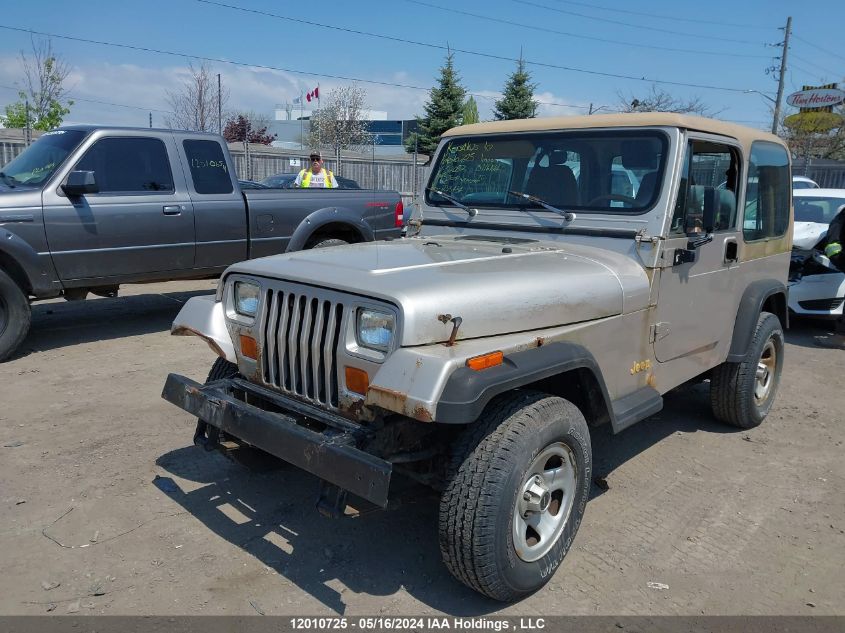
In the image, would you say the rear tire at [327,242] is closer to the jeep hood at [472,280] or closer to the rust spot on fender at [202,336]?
the jeep hood at [472,280]

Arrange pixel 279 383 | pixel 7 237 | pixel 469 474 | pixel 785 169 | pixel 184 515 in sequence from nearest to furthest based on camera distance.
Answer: pixel 469 474
pixel 279 383
pixel 184 515
pixel 785 169
pixel 7 237

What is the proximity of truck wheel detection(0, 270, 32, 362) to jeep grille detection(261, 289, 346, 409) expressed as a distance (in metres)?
4.18

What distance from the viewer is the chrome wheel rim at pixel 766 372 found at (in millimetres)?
5171

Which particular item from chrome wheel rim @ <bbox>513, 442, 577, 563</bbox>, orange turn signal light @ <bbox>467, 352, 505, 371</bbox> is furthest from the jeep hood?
Result: chrome wheel rim @ <bbox>513, 442, 577, 563</bbox>

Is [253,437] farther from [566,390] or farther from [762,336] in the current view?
[762,336]

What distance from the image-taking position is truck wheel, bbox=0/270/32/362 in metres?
6.23

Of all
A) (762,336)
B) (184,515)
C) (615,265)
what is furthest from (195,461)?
(762,336)

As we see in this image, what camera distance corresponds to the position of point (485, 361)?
2715 mm

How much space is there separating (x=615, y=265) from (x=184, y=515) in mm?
2640

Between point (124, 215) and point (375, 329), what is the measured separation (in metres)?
4.96

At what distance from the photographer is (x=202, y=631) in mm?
2775

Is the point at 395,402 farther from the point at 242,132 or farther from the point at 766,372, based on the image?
the point at 242,132

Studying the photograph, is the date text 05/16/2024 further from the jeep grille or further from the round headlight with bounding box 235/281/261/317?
the round headlight with bounding box 235/281/261/317

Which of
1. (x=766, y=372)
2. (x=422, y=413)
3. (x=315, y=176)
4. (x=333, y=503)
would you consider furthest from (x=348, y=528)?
(x=315, y=176)
